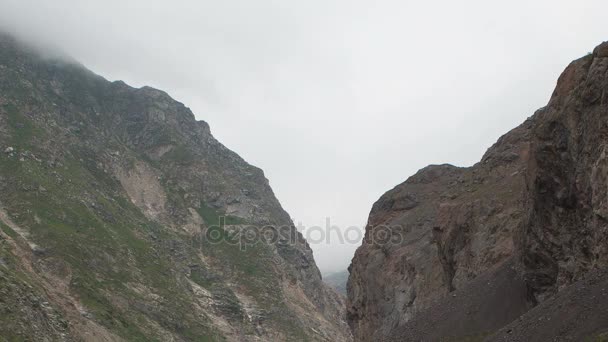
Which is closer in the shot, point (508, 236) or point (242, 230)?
point (508, 236)

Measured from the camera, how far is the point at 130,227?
11619cm

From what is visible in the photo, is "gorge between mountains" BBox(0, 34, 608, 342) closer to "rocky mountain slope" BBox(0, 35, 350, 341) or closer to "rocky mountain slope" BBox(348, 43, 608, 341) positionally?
"rocky mountain slope" BBox(348, 43, 608, 341)

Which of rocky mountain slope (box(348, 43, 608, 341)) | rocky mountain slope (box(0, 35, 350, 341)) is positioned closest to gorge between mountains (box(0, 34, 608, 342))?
rocky mountain slope (box(348, 43, 608, 341))

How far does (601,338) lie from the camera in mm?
17078

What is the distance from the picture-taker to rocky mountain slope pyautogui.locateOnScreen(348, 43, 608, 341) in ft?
81.8

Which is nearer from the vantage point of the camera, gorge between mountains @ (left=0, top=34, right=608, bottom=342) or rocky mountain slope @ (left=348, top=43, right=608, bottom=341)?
rocky mountain slope @ (left=348, top=43, right=608, bottom=341)

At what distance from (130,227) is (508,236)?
8952 cm

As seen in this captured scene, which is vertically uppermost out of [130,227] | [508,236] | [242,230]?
[130,227]

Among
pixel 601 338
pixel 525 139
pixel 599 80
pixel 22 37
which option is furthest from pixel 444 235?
pixel 22 37

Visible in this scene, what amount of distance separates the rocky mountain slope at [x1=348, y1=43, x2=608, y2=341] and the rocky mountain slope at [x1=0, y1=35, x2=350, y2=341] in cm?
3307

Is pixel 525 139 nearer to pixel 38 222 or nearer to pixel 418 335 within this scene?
pixel 418 335

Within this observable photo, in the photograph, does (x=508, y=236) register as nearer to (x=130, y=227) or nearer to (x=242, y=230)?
(x=130, y=227)

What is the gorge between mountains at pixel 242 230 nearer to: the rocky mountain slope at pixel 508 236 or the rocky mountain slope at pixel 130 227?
the rocky mountain slope at pixel 508 236

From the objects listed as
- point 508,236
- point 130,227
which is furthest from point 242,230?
point 508,236
